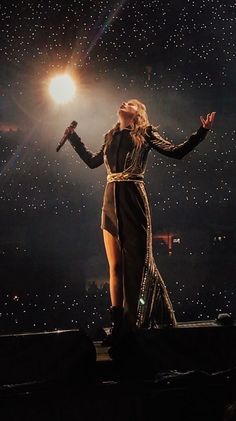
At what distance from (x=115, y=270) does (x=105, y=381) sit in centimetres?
109

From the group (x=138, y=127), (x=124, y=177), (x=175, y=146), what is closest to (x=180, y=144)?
(x=175, y=146)

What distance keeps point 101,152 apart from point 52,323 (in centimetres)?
1135

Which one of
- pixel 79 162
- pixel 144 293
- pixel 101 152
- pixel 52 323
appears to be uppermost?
pixel 79 162

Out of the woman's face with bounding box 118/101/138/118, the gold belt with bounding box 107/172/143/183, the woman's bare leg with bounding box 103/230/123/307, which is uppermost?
the woman's face with bounding box 118/101/138/118

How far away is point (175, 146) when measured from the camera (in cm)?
437

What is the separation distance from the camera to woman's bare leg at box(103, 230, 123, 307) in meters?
4.32

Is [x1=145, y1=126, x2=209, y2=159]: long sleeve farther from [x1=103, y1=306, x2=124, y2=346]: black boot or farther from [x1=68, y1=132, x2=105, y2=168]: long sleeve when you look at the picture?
[x1=103, y1=306, x2=124, y2=346]: black boot

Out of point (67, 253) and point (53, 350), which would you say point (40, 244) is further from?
point (53, 350)

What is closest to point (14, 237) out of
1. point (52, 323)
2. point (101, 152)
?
point (52, 323)

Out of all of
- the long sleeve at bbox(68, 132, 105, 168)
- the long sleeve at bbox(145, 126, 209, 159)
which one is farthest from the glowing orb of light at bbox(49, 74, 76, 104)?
the long sleeve at bbox(145, 126, 209, 159)

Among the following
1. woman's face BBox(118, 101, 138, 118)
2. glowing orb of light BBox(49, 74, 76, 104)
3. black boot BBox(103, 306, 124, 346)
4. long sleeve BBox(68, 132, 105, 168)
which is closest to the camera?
black boot BBox(103, 306, 124, 346)

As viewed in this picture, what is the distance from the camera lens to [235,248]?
2452 cm

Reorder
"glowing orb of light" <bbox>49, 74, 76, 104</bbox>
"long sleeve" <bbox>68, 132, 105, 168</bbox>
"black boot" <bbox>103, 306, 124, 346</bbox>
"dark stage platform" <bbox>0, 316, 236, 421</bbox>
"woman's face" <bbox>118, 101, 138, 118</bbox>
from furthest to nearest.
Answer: "glowing orb of light" <bbox>49, 74, 76, 104</bbox>, "long sleeve" <bbox>68, 132, 105, 168</bbox>, "woman's face" <bbox>118, 101, 138, 118</bbox>, "black boot" <bbox>103, 306, 124, 346</bbox>, "dark stage platform" <bbox>0, 316, 236, 421</bbox>

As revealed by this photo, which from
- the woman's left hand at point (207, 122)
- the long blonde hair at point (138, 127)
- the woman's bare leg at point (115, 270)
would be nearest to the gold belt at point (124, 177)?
the long blonde hair at point (138, 127)
